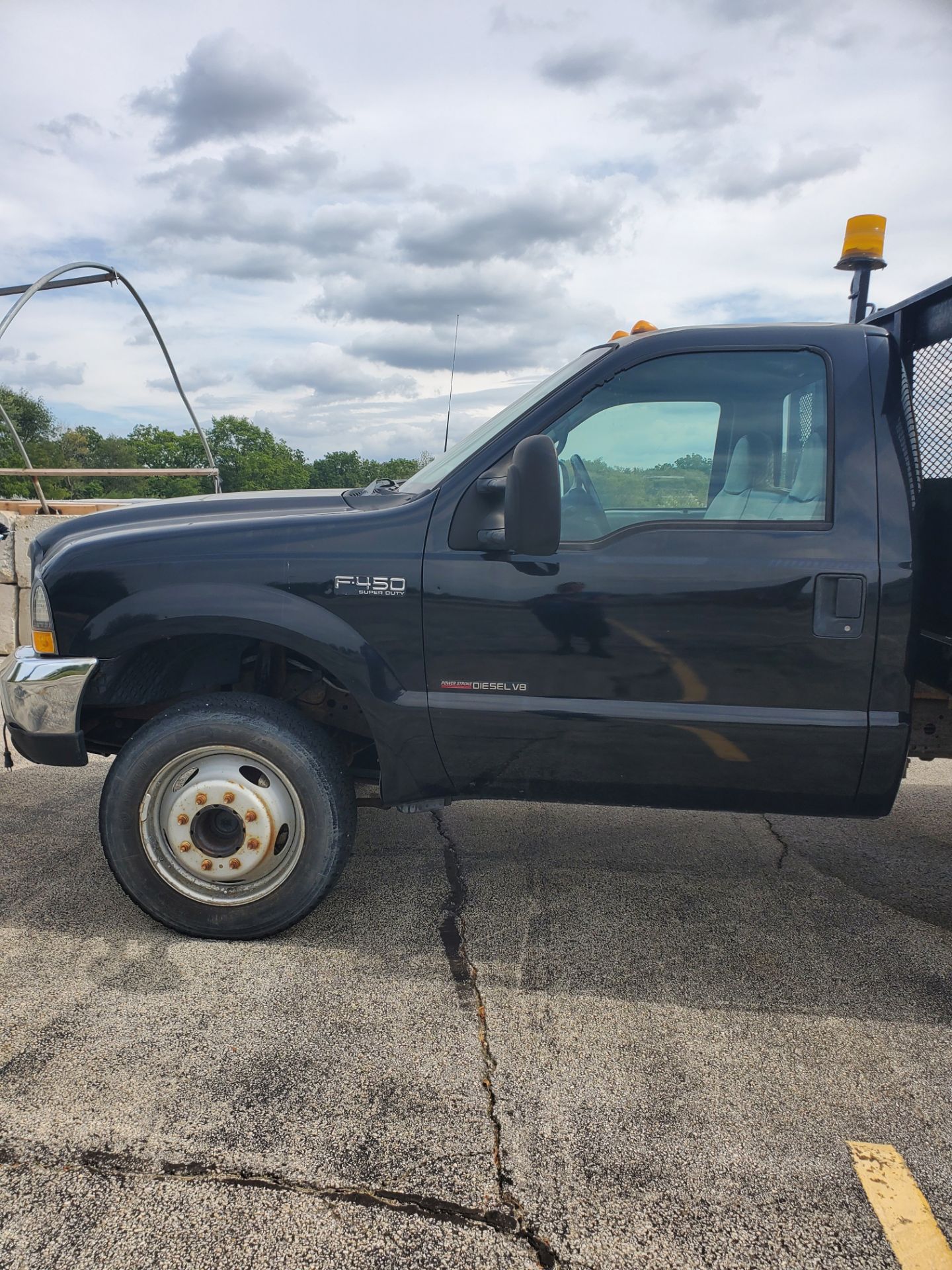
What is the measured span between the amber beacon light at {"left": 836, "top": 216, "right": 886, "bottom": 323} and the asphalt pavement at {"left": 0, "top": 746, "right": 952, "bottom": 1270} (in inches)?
90.9

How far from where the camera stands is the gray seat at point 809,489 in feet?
9.32

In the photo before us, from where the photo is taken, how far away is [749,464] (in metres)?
2.92

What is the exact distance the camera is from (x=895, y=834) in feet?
14.3

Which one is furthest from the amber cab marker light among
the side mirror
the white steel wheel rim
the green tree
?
the green tree

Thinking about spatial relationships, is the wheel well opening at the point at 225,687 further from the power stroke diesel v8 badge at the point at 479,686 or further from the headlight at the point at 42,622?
the power stroke diesel v8 badge at the point at 479,686

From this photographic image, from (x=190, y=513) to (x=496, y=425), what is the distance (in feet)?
3.86

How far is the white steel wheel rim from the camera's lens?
3.00 meters

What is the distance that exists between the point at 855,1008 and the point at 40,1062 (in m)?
2.35

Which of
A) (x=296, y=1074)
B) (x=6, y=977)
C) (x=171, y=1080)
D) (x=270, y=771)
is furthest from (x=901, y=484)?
(x=6, y=977)

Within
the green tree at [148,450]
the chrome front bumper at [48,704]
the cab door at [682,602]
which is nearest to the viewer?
the cab door at [682,602]

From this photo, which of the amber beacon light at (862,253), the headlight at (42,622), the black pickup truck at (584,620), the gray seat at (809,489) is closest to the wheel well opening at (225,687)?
the black pickup truck at (584,620)

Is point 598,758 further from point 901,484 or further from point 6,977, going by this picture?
point 6,977

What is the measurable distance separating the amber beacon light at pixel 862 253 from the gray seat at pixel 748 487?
95cm

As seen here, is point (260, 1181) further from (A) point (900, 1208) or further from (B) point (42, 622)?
(B) point (42, 622)
